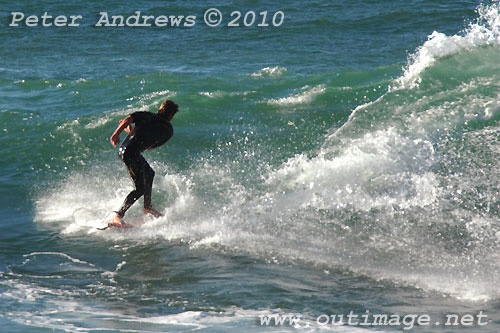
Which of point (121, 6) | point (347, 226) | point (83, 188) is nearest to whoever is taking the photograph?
point (347, 226)

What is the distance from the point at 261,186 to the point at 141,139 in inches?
85.6

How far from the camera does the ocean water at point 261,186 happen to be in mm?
6574

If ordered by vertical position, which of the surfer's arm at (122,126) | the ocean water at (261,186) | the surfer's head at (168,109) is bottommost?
the ocean water at (261,186)

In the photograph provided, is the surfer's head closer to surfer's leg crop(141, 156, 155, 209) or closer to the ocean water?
→ surfer's leg crop(141, 156, 155, 209)

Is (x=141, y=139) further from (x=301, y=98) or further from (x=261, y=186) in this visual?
(x=301, y=98)

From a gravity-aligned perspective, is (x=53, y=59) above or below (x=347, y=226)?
above

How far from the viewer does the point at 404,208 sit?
9.04 metres

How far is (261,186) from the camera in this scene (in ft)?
33.2

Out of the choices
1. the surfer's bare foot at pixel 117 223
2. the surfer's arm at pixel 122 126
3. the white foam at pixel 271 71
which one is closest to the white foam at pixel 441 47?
the white foam at pixel 271 71

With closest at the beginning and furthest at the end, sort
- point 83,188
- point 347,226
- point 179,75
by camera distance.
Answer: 1. point 347,226
2. point 83,188
3. point 179,75

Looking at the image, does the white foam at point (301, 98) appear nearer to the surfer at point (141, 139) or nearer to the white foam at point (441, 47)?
the white foam at point (441, 47)

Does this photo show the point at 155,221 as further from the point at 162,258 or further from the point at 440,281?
the point at 440,281

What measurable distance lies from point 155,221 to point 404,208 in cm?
318

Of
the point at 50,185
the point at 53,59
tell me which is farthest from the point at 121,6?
the point at 50,185
